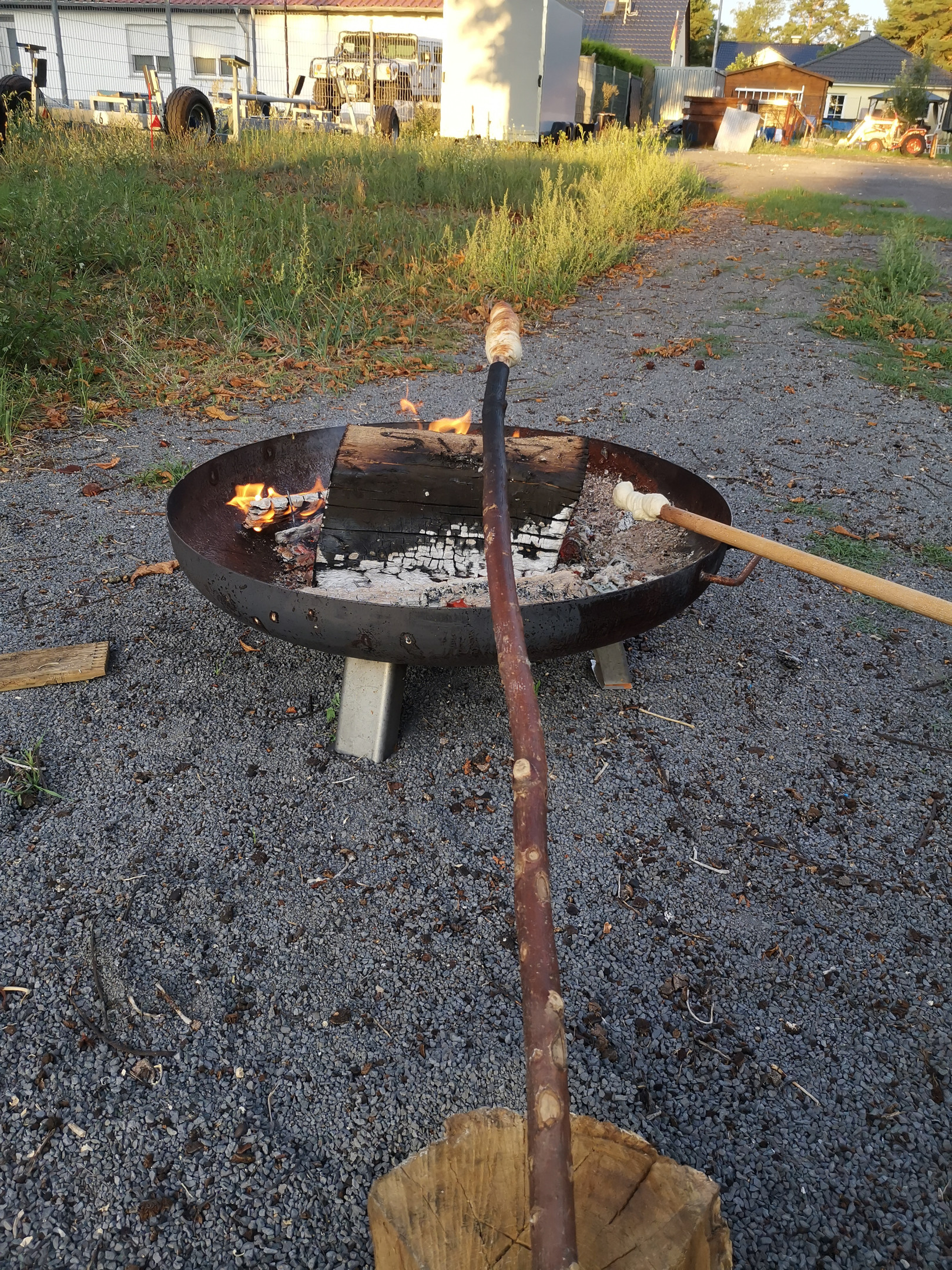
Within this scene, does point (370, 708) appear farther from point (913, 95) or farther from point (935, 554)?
point (913, 95)

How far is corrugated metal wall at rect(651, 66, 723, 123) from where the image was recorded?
28.7 metres

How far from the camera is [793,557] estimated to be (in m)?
1.93

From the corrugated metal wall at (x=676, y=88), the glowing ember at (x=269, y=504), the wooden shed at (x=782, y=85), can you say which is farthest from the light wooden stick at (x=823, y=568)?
the wooden shed at (x=782, y=85)

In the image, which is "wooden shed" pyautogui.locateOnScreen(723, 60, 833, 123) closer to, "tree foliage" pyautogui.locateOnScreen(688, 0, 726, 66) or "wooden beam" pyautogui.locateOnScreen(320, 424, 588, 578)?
"tree foliage" pyautogui.locateOnScreen(688, 0, 726, 66)

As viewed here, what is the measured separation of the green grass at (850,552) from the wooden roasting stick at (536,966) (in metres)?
2.58

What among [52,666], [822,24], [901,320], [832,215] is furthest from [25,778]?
[822,24]

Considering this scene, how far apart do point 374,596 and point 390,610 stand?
483mm

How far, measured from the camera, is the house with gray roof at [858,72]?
45.8 metres

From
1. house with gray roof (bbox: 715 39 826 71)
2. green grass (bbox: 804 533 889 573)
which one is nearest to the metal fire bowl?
green grass (bbox: 804 533 889 573)

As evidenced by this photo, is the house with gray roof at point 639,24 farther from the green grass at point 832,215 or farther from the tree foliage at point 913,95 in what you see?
the green grass at point 832,215

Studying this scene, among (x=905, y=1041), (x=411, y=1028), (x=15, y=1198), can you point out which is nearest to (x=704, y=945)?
(x=905, y=1041)

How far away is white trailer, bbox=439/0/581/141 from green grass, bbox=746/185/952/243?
6.06 metres

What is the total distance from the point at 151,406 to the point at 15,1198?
4.45 meters

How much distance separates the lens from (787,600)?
334cm
